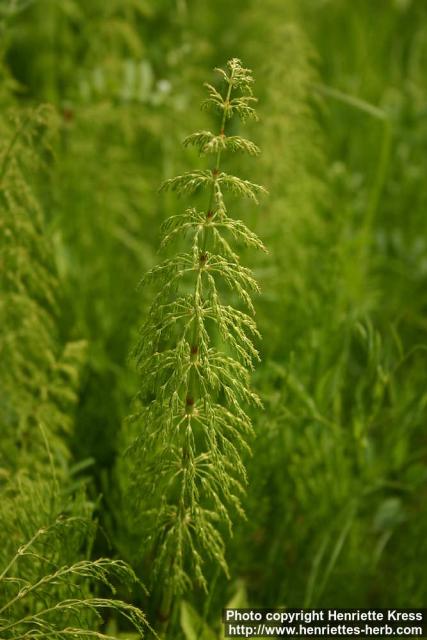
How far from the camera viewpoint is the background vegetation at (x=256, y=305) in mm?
1664

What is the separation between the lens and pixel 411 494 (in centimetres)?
228

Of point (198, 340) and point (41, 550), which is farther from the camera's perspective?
point (41, 550)

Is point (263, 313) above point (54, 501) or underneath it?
above

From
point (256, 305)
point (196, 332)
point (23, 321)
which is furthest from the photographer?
point (256, 305)

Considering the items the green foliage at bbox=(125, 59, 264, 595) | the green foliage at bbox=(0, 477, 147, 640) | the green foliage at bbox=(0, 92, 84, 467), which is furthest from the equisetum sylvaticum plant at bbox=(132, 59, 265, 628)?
the green foliage at bbox=(0, 92, 84, 467)

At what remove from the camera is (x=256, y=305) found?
2.55m

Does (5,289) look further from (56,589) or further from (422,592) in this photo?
(422,592)

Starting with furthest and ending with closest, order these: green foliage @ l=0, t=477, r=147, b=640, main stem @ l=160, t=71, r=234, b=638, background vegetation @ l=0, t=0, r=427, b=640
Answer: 1. background vegetation @ l=0, t=0, r=427, b=640
2. green foliage @ l=0, t=477, r=147, b=640
3. main stem @ l=160, t=71, r=234, b=638

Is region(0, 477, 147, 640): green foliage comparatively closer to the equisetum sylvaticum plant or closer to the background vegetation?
the background vegetation

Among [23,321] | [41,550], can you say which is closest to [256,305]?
[23,321]

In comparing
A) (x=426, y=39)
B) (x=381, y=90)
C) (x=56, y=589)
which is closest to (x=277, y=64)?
(x=381, y=90)

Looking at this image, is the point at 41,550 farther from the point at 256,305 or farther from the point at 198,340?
the point at 256,305

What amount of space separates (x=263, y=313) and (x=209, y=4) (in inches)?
90.8

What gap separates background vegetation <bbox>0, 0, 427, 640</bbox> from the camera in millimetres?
1664
